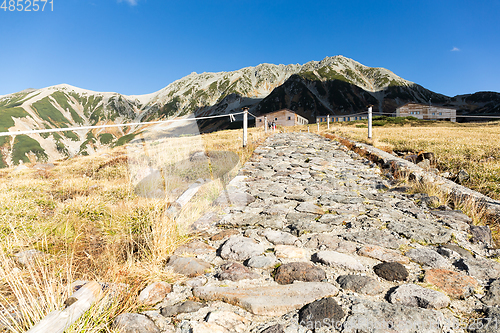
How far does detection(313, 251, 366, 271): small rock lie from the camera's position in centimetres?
242

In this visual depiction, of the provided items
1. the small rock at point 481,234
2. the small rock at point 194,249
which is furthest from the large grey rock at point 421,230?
the small rock at point 194,249

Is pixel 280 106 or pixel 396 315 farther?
pixel 280 106

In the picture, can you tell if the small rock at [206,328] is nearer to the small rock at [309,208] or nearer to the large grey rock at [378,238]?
the large grey rock at [378,238]

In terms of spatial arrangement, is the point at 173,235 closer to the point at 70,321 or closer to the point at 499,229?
the point at 70,321

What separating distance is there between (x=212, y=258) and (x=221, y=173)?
3618mm

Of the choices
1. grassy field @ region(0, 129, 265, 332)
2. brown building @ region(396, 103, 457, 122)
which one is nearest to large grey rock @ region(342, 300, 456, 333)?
grassy field @ region(0, 129, 265, 332)

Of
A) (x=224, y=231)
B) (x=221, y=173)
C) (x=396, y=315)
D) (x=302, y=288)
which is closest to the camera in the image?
(x=396, y=315)

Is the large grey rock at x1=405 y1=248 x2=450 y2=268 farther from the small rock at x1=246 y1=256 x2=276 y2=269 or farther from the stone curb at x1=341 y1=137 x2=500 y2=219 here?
the stone curb at x1=341 y1=137 x2=500 y2=219

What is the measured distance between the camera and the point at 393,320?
1.71 m

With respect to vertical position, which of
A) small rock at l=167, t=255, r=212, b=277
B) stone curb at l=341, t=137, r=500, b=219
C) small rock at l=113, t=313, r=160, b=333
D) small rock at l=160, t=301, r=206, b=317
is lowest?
small rock at l=160, t=301, r=206, b=317

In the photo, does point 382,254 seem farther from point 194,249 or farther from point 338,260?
point 194,249

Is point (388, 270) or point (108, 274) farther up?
point (108, 274)

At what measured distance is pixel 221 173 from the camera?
6.20m

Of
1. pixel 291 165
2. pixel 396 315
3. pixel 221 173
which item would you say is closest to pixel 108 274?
pixel 396 315
